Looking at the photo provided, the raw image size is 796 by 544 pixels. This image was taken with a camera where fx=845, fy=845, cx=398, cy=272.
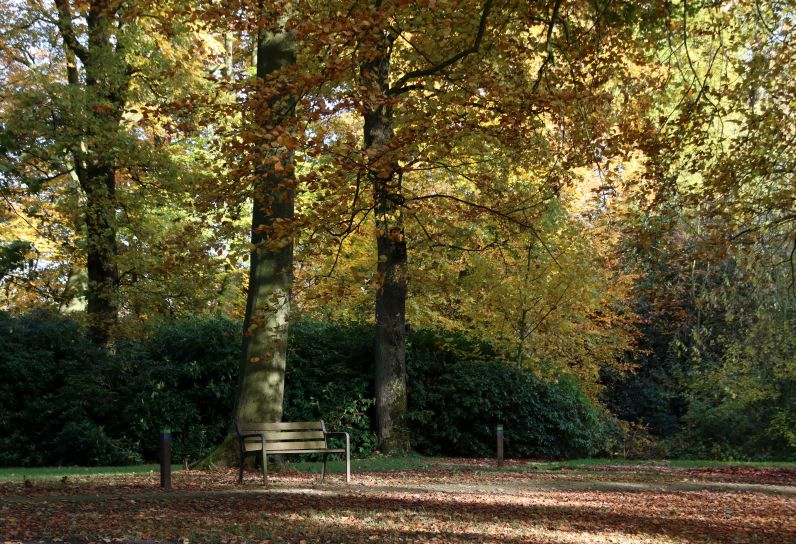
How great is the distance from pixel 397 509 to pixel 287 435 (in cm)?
300

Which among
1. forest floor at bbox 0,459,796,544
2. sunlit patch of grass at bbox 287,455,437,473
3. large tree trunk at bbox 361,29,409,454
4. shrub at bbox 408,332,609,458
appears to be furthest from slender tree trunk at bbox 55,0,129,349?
forest floor at bbox 0,459,796,544

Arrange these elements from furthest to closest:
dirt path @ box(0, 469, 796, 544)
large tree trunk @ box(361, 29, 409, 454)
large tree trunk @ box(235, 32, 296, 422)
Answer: large tree trunk @ box(361, 29, 409, 454) → large tree trunk @ box(235, 32, 296, 422) → dirt path @ box(0, 469, 796, 544)

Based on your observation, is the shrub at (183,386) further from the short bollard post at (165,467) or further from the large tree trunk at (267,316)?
the short bollard post at (165,467)

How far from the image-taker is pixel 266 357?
39.9 ft

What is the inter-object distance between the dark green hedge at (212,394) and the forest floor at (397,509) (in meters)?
4.36

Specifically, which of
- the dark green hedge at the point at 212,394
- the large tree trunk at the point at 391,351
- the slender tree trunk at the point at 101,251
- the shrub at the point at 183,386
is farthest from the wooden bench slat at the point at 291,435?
the slender tree trunk at the point at 101,251

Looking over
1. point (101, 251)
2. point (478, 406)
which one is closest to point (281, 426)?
point (478, 406)

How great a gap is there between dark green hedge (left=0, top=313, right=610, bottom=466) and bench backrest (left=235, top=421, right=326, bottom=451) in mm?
5488

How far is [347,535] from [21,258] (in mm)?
3851

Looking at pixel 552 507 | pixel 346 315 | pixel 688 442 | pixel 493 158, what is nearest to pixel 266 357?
pixel 552 507

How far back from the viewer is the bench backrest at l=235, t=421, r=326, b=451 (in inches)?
439

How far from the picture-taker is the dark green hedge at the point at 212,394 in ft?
52.6

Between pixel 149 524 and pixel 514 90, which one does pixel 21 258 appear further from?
pixel 514 90

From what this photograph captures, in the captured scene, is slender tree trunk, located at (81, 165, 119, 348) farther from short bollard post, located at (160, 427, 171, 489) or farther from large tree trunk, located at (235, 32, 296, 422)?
short bollard post, located at (160, 427, 171, 489)
